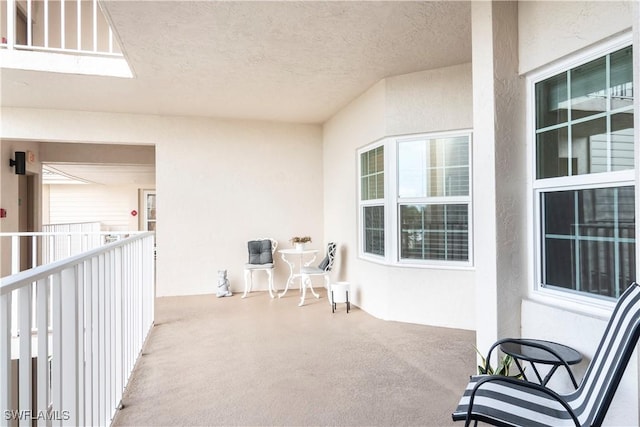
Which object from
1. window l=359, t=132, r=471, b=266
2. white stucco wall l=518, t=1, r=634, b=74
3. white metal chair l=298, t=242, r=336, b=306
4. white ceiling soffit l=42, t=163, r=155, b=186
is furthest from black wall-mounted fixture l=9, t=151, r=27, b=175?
white stucco wall l=518, t=1, r=634, b=74

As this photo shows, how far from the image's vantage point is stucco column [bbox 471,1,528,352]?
2566mm

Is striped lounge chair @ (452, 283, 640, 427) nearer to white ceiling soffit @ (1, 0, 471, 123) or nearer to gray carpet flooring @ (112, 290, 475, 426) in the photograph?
gray carpet flooring @ (112, 290, 475, 426)

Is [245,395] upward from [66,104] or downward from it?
downward

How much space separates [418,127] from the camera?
4488 mm

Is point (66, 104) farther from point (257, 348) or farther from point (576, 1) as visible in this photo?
point (576, 1)

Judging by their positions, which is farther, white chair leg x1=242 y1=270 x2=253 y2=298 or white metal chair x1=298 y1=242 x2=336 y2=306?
white chair leg x1=242 y1=270 x2=253 y2=298

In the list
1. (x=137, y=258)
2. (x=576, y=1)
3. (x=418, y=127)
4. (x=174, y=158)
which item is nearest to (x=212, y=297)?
(x=174, y=158)

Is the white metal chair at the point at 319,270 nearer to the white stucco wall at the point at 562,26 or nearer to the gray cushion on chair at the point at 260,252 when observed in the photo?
the gray cushion on chair at the point at 260,252

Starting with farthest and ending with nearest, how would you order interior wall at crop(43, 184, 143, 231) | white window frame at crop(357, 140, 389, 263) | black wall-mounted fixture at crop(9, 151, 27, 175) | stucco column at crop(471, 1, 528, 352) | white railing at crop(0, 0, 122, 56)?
interior wall at crop(43, 184, 143, 231)
black wall-mounted fixture at crop(9, 151, 27, 175)
white railing at crop(0, 0, 122, 56)
white window frame at crop(357, 140, 389, 263)
stucco column at crop(471, 1, 528, 352)

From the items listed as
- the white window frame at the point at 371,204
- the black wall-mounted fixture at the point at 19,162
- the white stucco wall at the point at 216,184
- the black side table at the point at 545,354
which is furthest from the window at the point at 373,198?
the black wall-mounted fixture at the point at 19,162

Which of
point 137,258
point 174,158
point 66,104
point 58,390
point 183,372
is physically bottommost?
point 183,372

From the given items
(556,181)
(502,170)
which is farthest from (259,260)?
(556,181)

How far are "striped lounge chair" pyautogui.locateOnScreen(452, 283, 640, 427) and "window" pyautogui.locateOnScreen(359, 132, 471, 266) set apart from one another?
2.54 m

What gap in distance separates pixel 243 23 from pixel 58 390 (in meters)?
2.88
